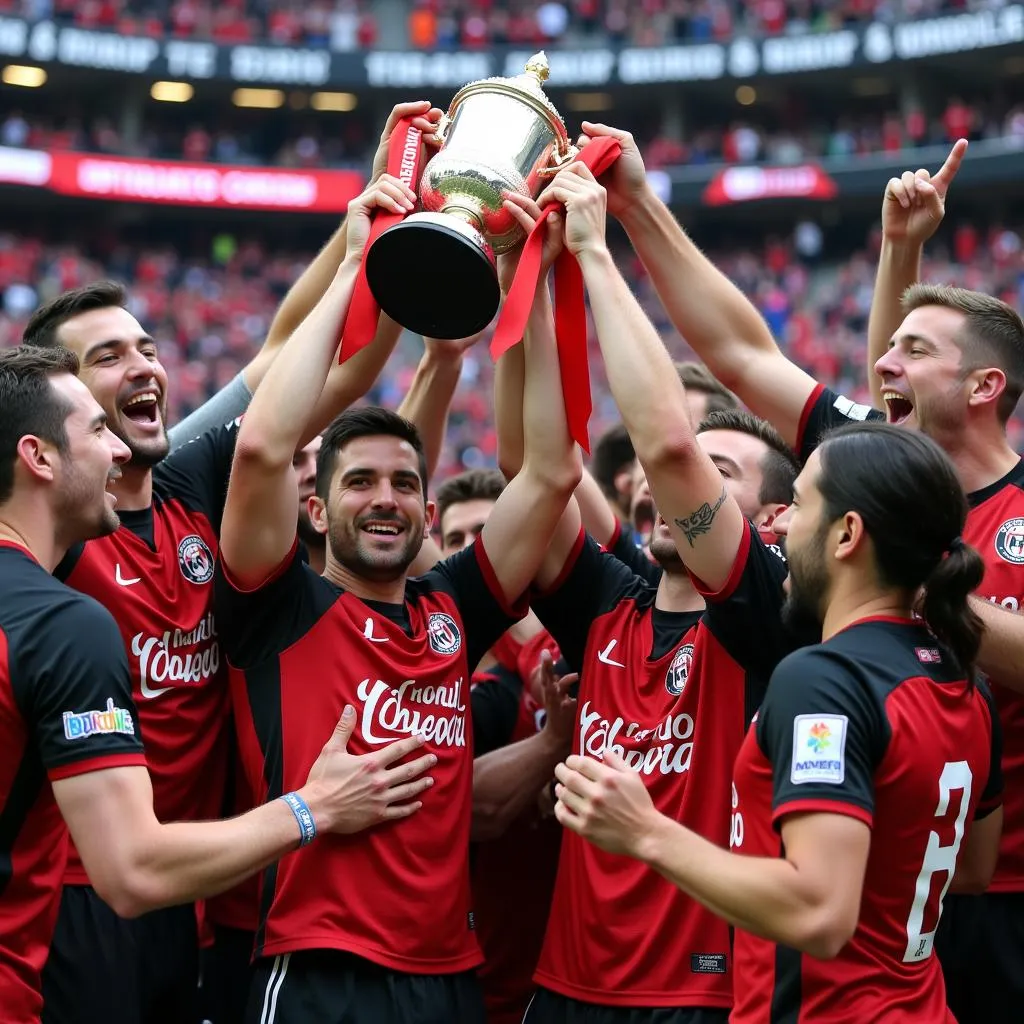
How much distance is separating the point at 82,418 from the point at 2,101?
2890 cm

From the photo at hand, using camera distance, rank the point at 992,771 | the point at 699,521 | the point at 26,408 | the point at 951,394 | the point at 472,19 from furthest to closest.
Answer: the point at 472,19 → the point at 951,394 → the point at 699,521 → the point at 26,408 → the point at 992,771

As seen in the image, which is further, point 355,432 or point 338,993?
point 355,432

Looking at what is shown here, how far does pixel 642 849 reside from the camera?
271cm

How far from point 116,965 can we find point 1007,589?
258cm

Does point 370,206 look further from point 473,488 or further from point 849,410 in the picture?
point 473,488

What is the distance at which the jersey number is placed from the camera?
9.14 feet

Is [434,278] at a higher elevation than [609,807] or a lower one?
higher

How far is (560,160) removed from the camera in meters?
3.94

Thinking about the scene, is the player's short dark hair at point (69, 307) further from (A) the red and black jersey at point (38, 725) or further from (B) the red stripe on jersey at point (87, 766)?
(B) the red stripe on jersey at point (87, 766)

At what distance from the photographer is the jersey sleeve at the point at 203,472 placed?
14.0ft

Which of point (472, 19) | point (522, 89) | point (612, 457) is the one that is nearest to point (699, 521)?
point (522, 89)

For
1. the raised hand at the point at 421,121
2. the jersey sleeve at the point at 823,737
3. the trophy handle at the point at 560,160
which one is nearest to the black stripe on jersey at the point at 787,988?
the jersey sleeve at the point at 823,737

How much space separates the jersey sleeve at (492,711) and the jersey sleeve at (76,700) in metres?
1.86

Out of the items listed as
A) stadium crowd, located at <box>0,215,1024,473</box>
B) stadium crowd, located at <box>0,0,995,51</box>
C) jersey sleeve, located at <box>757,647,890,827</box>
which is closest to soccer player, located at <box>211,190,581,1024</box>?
jersey sleeve, located at <box>757,647,890,827</box>
